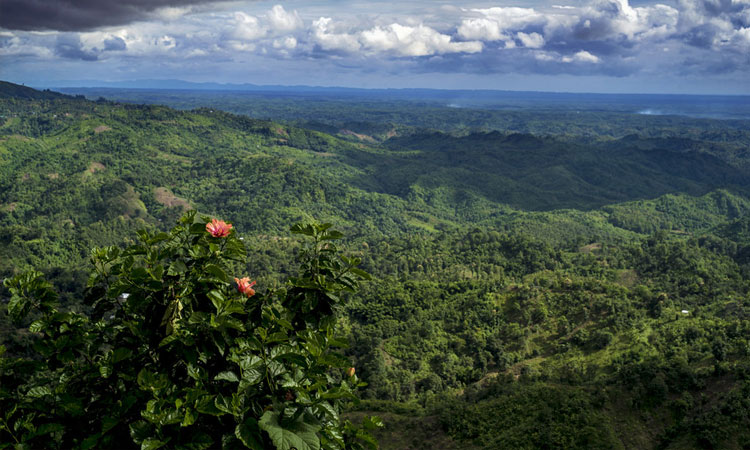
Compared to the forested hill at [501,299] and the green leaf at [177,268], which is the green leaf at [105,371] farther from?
the forested hill at [501,299]

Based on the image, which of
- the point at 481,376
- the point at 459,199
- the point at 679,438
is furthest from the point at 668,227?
the point at 679,438

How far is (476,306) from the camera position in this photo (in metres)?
66.8

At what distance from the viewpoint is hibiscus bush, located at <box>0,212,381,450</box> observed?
502 cm

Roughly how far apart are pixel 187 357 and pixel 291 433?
1763 mm

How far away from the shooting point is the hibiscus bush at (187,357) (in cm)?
502

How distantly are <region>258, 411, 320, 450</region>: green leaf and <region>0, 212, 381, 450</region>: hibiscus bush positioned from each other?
0.02m

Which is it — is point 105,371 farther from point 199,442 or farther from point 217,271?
point 217,271

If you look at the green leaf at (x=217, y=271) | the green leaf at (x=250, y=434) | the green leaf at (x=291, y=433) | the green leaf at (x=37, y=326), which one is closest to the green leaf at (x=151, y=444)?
the green leaf at (x=250, y=434)

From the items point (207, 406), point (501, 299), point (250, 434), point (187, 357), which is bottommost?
point (501, 299)

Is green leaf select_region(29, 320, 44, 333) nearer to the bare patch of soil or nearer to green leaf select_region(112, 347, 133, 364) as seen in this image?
green leaf select_region(112, 347, 133, 364)

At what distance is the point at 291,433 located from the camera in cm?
A: 446

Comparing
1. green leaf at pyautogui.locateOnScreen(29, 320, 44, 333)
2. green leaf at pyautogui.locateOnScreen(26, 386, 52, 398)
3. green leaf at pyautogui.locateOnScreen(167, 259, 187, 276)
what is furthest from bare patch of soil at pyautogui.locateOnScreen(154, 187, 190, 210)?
green leaf at pyautogui.locateOnScreen(167, 259, 187, 276)

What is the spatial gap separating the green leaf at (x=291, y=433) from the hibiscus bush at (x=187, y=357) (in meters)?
0.02

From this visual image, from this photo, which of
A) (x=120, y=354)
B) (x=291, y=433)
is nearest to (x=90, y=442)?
(x=120, y=354)
